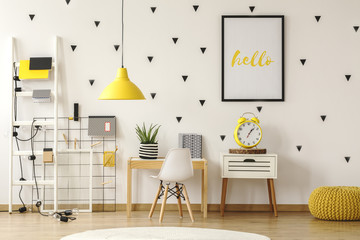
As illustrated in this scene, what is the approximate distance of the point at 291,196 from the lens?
5.31 m

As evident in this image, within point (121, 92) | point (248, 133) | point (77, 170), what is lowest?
point (77, 170)

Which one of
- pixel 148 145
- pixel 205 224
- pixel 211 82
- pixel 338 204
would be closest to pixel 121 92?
pixel 148 145

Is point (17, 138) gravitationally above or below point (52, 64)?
below

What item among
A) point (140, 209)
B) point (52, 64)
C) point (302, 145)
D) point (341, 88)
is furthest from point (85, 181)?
point (341, 88)

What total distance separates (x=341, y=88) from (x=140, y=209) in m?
2.57

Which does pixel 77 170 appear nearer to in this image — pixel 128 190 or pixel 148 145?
pixel 128 190

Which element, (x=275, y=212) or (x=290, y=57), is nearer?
(x=275, y=212)

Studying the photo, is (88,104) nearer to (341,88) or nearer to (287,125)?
(287,125)

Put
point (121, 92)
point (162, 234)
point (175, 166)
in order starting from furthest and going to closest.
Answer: point (175, 166), point (121, 92), point (162, 234)

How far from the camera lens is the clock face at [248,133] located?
507cm

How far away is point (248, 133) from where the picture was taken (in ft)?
16.6

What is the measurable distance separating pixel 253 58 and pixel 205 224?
1.92 metres

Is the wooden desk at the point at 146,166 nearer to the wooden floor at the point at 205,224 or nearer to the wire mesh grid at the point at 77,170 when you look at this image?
the wooden floor at the point at 205,224

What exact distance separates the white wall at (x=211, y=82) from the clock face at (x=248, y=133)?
241 millimetres
